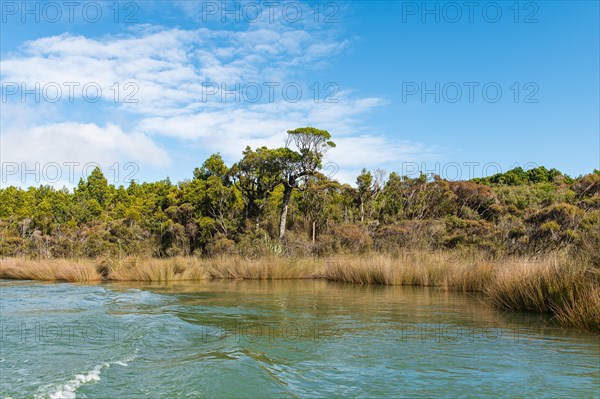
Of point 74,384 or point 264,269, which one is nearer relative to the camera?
point 74,384

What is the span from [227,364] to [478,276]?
9.10m

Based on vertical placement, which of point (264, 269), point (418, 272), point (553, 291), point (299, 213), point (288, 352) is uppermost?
point (299, 213)

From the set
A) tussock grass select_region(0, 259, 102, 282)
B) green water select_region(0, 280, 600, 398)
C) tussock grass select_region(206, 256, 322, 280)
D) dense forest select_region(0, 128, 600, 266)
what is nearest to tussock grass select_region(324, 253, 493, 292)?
tussock grass select_region(206, 256, 322, 280)

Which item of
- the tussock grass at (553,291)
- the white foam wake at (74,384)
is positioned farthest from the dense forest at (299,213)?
the white foam wake at (74,384)

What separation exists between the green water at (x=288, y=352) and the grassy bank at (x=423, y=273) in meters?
0.49

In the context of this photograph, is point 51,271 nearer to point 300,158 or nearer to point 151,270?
point 151,270

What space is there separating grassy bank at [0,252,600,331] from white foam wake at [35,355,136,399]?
20.2 ft

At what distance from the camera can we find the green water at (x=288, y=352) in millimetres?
4500

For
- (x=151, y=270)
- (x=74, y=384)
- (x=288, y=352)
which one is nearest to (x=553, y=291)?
(x=288, y=352)

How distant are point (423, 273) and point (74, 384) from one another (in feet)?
37.8

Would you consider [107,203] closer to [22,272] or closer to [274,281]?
[22,272]

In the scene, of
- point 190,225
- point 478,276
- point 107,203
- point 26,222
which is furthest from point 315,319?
point 107,203

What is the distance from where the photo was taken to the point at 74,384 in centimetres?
464

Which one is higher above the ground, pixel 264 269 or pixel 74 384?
pixel 264 269
